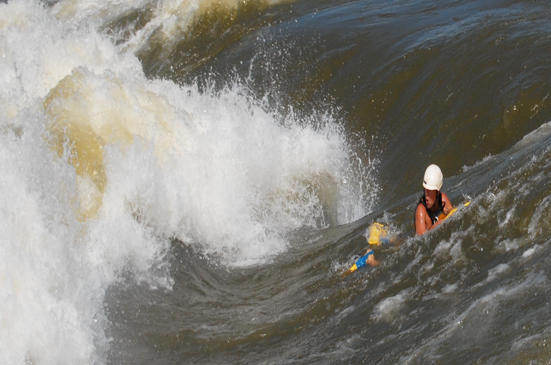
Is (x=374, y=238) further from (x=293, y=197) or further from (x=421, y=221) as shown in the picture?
(x=293, y=197)

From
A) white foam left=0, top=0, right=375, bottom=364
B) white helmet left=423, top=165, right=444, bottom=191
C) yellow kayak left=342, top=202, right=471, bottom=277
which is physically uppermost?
white foam left=0, top=0, right=375, bottom=364

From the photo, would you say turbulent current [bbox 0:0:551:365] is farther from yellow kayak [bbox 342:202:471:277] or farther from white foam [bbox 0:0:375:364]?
yellow kayak [bbox 342:202:471:277]

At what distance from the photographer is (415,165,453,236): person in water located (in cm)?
584

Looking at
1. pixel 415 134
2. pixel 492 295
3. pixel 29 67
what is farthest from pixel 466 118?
pixel 29 67

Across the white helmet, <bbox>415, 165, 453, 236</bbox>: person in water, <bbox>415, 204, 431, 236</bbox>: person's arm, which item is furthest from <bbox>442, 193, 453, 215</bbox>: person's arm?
<bbox>415, 204, 431, 236</bbox>: person's arm

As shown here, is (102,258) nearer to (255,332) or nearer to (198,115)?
(255,332)

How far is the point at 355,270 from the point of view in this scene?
5.79 meters

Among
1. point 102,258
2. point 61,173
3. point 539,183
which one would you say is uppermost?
point 61,173

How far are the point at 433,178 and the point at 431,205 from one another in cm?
23

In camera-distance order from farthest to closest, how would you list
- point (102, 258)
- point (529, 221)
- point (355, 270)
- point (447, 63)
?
point (447, 63) < point (102, 258) < point (355, 270) < point (529, 221)

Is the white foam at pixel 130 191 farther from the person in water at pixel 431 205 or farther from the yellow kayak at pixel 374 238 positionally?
the person in water at pixel 431 205

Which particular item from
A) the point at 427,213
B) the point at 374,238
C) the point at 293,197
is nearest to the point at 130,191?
the point at 293,197

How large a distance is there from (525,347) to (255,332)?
2.22 meters

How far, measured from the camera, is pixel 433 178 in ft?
19.8
